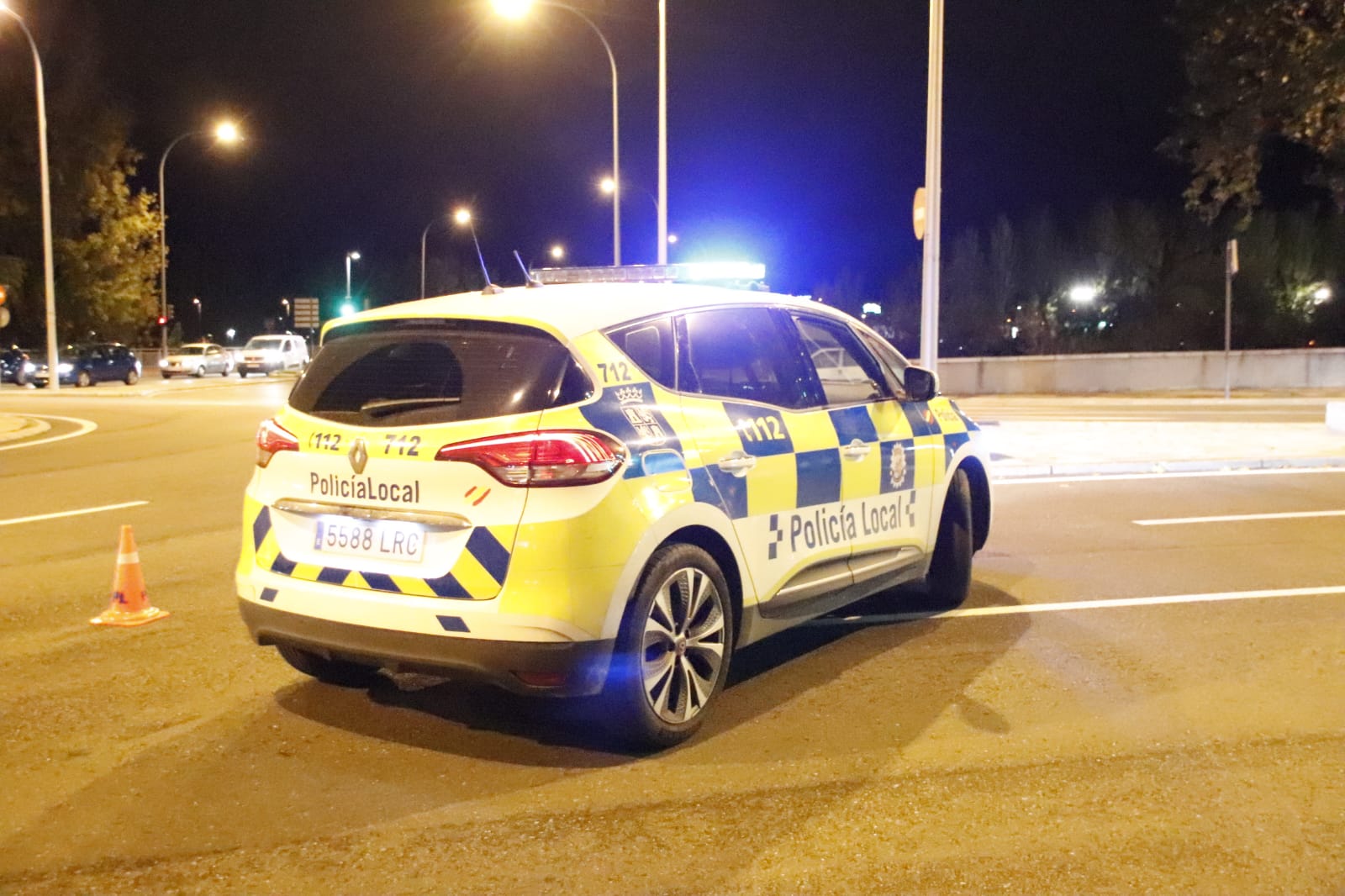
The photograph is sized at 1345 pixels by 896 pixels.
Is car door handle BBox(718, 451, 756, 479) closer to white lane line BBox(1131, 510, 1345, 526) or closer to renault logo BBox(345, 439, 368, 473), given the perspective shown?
renault logo BBox(345, 439, 368, 473)

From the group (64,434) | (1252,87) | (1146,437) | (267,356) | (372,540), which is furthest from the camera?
(267,356)

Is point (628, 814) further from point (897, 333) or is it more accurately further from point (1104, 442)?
point (897, 333)

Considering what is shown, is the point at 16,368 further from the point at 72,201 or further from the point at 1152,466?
the point at 1152,466

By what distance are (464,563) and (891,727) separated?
1874mm

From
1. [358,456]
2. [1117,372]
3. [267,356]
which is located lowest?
[358,456]

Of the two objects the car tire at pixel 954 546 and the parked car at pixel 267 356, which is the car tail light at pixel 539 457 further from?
the parked car at pixel 267 356

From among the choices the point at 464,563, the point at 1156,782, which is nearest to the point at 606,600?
the point at 464,563

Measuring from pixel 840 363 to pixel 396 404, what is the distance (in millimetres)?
2594

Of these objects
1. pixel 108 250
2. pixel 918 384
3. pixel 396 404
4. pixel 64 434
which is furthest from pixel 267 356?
pixel 396 404

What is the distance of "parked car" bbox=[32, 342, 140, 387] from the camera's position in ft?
124

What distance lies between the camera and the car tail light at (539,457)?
4352mm

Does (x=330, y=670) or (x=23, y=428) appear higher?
(x=23, y=428)

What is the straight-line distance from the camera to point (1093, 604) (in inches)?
281

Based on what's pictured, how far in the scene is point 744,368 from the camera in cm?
548
